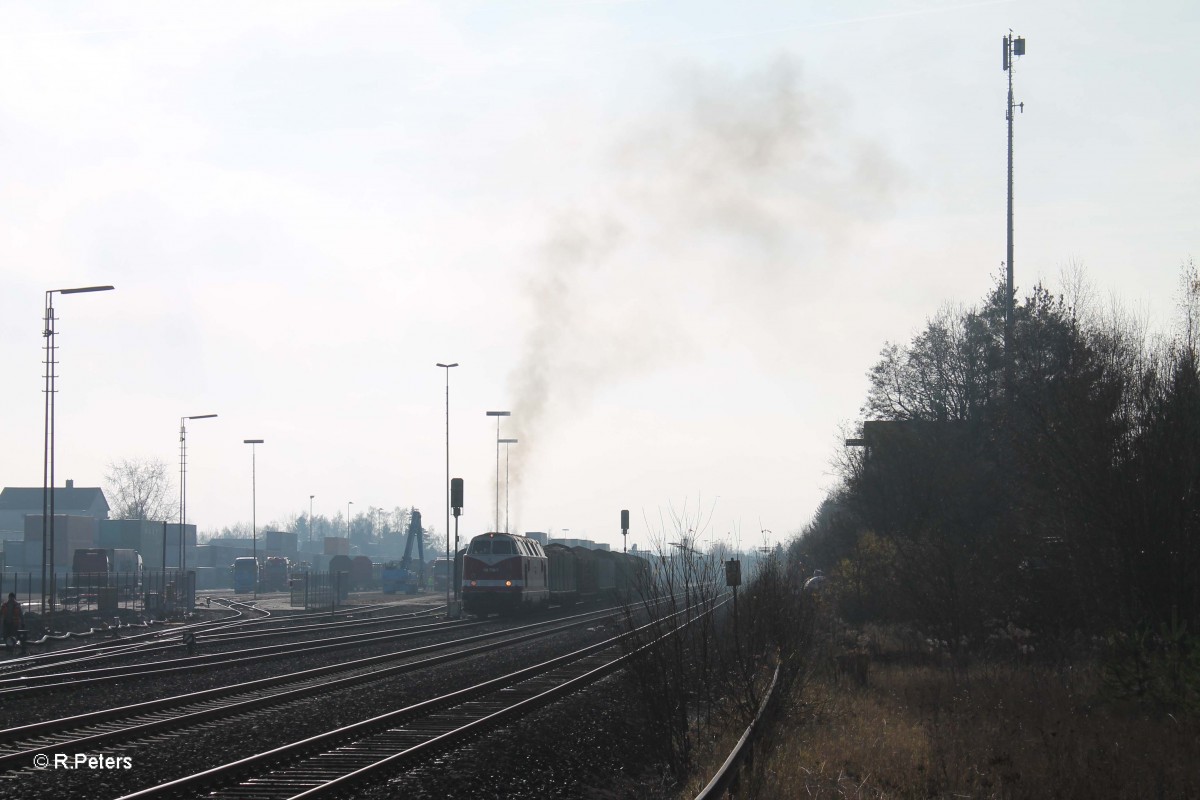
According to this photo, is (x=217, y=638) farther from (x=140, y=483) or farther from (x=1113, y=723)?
(x=140, y=483)

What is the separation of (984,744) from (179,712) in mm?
11331

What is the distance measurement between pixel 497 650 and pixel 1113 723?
1807 cm

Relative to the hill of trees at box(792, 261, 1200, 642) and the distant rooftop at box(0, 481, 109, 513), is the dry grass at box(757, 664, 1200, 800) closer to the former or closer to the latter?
the hill of trees at box(792, 261, 1200, 642)

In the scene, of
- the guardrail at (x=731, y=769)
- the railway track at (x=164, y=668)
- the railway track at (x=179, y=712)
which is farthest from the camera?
the railway track at (x=164, y=668)

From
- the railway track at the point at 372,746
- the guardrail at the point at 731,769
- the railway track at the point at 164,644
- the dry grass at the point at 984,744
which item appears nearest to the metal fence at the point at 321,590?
the railway track at the point at 164,644

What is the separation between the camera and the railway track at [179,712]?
13.9 m

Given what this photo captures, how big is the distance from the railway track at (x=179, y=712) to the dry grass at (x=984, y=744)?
8.12 meters

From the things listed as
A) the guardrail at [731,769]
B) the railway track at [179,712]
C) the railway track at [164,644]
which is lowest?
the railway track at [164,644]

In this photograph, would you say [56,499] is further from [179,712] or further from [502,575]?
[179,712]

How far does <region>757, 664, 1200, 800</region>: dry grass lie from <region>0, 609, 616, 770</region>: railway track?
Result: 8123mm

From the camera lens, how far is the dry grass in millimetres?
10891

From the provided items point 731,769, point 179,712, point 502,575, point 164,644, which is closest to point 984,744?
point 731,769

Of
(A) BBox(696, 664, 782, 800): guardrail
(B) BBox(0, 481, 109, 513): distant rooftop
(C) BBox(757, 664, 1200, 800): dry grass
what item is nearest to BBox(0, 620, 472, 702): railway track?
(C) BBox(757, 664, 1200, 800): dry grass

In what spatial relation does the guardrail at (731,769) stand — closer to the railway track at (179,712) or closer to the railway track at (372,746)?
the railway track at (372,746)
